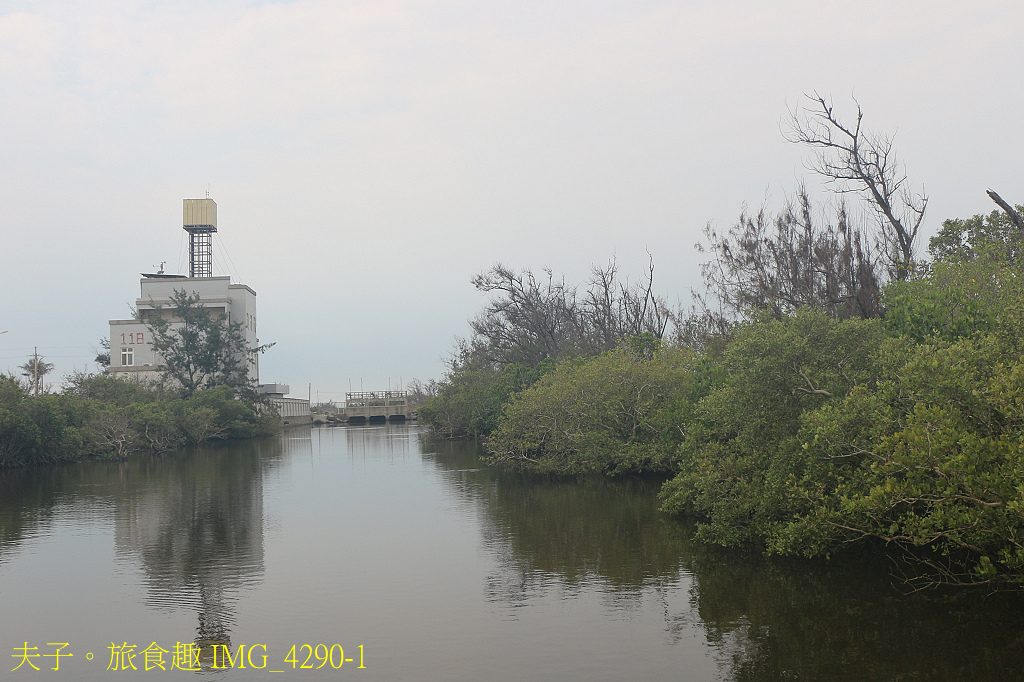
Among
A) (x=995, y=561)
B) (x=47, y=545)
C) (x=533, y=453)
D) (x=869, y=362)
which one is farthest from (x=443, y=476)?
(x=995, y=561)

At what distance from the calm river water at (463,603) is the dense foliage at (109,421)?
17614 millimetres

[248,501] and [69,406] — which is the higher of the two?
[69,406]

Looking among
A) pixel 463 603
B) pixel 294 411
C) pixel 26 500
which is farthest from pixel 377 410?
pixel 463 603

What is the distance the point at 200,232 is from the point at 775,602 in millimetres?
84988

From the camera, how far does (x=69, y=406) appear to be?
1587 inches

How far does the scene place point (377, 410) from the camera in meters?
96.9

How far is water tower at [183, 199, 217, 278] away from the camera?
3396 inches

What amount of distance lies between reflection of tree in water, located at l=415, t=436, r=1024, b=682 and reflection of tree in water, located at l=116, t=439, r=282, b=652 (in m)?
3.80

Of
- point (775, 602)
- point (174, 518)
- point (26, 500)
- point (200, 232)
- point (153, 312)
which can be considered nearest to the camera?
point (775, 602)

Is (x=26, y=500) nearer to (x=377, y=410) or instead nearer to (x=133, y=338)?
(x=133, y=338)

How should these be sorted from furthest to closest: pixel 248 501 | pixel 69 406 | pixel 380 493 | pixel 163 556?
pixel 69 406 < pixel 380 493 < pixel 248 501 < pixel 163 556

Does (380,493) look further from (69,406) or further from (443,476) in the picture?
(69,406)

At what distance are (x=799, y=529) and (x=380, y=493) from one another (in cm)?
1551

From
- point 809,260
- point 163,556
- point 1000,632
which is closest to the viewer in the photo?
point 1000,632
